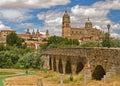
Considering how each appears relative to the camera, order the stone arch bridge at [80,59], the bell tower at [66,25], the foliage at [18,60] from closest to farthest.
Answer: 1. the stone arch bridge at [80,59]
2. the foliage at [18,60]
3. the bell tower at [66,25]

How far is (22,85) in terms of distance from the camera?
36500 mm

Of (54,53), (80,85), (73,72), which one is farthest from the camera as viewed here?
(54,53)

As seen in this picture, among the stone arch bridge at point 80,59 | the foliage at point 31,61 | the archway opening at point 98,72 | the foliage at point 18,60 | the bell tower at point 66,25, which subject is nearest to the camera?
the stone arch bridge at point 80,59

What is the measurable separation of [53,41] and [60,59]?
7036 centimetres

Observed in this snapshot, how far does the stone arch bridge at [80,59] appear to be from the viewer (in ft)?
99.3

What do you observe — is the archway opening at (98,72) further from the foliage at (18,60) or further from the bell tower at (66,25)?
the bell tower at (66,25)

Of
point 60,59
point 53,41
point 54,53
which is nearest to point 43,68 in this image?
point 54,53

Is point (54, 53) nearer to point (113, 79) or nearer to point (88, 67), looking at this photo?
point (88, 67)

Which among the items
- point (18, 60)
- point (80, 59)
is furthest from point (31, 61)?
point (80, 59)

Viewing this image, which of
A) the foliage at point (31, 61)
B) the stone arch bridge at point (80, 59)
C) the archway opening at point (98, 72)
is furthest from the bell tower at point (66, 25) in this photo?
the archway opening at point (98, 72)

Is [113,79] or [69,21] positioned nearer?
[113,79]

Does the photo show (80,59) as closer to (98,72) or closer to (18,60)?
(98,72)

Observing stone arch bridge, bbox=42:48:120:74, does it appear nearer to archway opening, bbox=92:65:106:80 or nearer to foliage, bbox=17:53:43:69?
archway opening, bbox=92:65:106:80

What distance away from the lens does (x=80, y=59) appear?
135 feet
